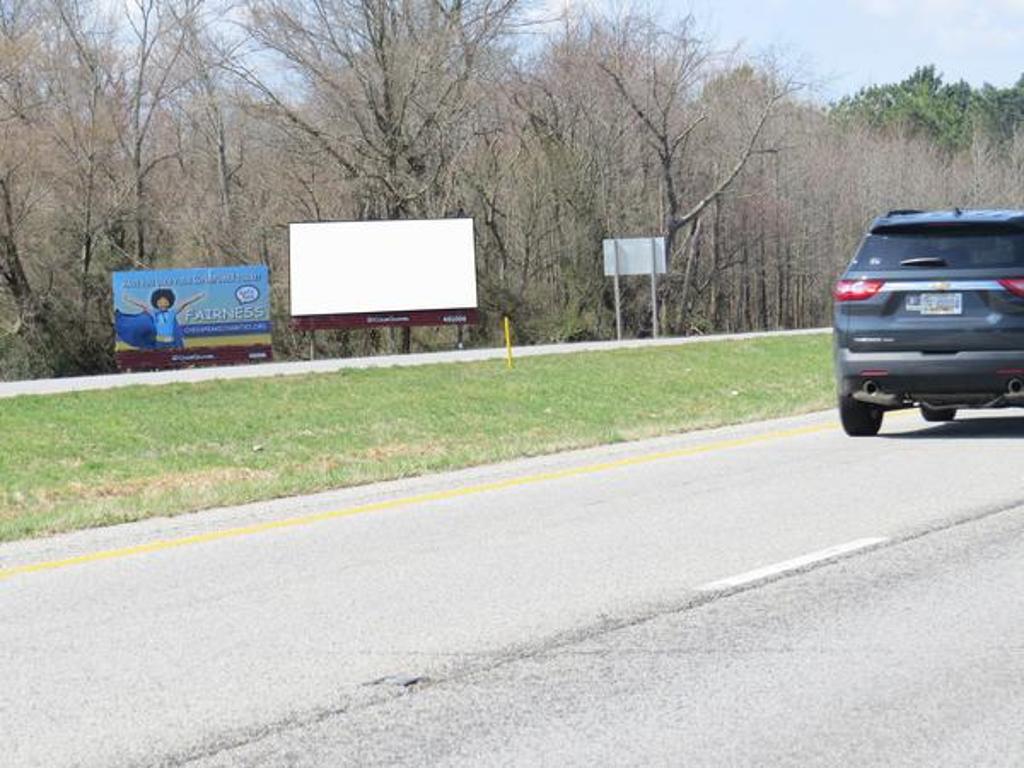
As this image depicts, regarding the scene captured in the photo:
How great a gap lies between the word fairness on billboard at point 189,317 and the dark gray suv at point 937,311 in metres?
25.5

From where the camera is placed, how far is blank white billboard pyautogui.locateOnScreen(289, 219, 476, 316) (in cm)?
4256

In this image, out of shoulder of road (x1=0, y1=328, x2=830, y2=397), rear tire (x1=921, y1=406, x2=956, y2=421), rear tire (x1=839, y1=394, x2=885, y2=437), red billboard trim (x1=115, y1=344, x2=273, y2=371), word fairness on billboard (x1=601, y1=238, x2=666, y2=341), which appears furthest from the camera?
word fairness on billboard (x1=601, y1=238, x2=666, y2=341)

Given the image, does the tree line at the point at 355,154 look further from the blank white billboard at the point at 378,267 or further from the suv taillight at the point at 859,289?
the suv taillight at the point at 859,289

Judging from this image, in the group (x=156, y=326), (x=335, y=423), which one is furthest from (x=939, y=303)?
(x=156, y=326)

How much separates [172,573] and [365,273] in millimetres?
34271

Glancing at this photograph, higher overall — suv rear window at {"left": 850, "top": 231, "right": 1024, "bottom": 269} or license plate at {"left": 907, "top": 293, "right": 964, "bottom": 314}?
suv rear window at {"left": 850, "top": 231, "right": 1024, "bottom": 269}

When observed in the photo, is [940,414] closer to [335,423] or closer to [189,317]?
[335,423]

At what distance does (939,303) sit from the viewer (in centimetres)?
1412

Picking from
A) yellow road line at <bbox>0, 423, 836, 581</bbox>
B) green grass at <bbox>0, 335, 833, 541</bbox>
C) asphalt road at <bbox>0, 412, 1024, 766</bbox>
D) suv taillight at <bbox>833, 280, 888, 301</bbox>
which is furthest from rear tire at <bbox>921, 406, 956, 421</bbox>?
asphalt road at <bbox>0, 412, 1024, 766</bbox>

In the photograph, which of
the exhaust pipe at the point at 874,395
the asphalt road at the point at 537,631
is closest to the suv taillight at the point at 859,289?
the exhaust pipe at the point at 874,395

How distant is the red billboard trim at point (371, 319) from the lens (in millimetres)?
42500

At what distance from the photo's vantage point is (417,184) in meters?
51.1

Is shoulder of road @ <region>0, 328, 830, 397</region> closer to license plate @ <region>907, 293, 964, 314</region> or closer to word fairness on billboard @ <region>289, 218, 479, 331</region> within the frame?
word fairness on billboard @ <region>289, 218, 479, 331</region>

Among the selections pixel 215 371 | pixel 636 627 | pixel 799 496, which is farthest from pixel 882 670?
pixel 215 371
